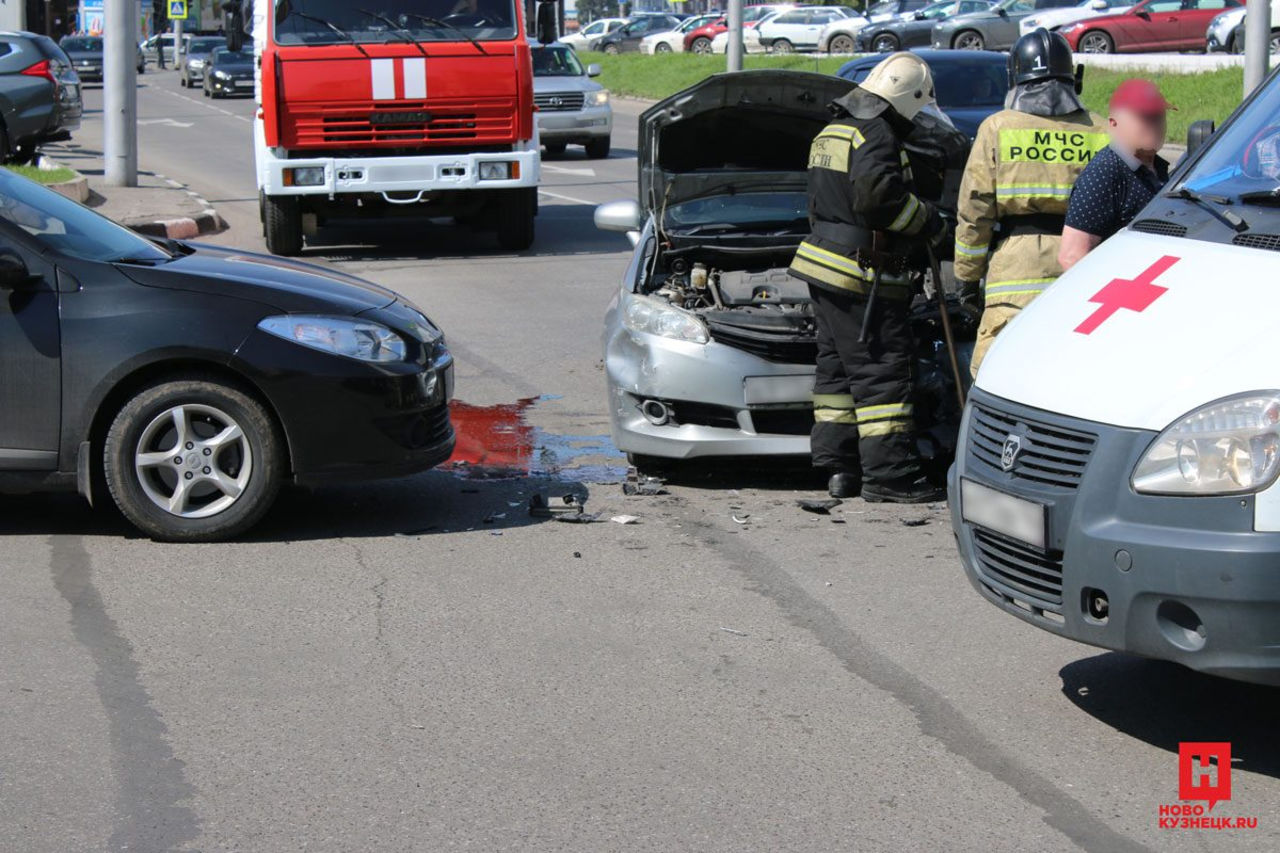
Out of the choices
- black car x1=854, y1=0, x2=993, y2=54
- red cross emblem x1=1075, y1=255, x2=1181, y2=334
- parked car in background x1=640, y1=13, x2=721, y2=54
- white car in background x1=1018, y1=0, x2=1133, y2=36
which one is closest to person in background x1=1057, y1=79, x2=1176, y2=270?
red cross emblem x1=1075, y1=255, x2=1181, y2=334

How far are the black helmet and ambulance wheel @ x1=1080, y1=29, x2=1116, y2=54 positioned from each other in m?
28.8

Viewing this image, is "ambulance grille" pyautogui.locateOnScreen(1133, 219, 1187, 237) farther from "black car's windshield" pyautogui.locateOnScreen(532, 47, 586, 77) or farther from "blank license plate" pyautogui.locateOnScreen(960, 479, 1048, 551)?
"black car's windshield" pyautogui.locateOnScreen(532, 47, 586, 77)

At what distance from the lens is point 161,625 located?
17.7 feet

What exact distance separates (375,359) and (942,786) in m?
3.14

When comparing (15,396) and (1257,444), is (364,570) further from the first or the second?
(1257,444)

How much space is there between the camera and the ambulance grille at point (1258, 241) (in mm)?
4265

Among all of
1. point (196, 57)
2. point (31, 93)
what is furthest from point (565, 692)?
point (196, 57)

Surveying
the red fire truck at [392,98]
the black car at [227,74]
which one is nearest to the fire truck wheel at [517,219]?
the red fire truck at [392,98]

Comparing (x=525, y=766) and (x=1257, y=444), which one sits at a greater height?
(x=1257, y=444)

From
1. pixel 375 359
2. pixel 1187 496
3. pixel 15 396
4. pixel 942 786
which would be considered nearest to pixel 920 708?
pixel 942 786

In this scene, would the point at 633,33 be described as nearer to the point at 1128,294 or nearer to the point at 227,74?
the point at 227,74

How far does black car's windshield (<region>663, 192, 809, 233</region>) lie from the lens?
27.8 ft

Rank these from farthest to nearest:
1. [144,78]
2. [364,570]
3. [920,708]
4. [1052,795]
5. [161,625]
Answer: [144,78] → [364,570] → [161,625] → [920,708] → [1052,795]

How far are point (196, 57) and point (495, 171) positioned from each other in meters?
38.2
